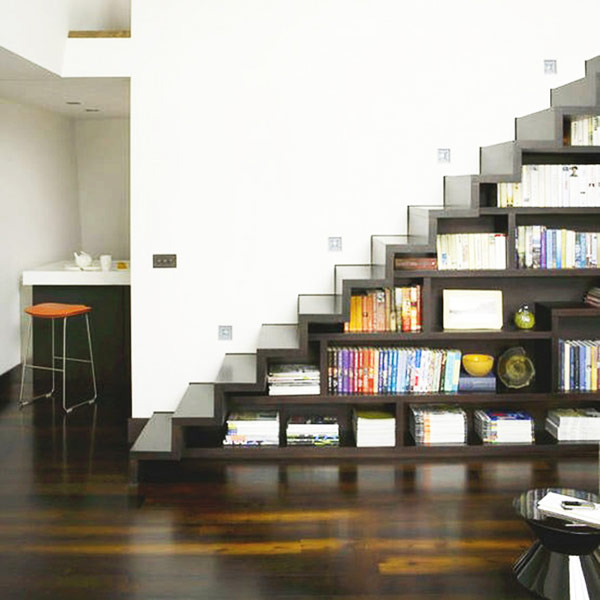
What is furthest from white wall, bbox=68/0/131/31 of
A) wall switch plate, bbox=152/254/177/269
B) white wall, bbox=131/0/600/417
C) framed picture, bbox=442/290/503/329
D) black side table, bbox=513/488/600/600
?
black side table, bbox=513/488/600/600

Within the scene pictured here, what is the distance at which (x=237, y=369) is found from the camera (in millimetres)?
5266

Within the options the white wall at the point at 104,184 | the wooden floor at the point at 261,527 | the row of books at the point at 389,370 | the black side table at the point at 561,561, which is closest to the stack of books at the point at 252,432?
the wooden floor at the point at 261,527

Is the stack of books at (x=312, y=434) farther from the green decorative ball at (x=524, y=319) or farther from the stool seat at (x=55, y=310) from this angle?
the stool seat at (x=55, y=310)

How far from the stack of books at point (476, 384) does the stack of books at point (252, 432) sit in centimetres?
119

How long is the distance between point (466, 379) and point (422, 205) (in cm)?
115

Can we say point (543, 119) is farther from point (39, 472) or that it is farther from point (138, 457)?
point (39, 472)

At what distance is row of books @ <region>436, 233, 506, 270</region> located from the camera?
5297 millimetres

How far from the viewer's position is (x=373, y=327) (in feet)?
17.4

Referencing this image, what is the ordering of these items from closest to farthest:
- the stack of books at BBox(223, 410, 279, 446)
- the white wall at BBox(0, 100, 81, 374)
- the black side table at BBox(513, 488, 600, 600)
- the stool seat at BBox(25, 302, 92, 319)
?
the black side table at BBox(513, 488, 600, 600) → the stack of books at BBox(223, 410, 279, 446) → the stool seat at BBox(25, 302, 92, 319) → the white wall at BBox(0, 100, 81, 374)

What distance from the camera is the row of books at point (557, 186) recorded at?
5.32m

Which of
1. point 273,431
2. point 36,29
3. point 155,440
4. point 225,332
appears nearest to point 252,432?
point 273,431

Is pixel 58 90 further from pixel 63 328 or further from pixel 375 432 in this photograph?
pixel 375 432

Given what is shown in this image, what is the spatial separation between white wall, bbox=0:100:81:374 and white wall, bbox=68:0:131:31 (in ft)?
6.12

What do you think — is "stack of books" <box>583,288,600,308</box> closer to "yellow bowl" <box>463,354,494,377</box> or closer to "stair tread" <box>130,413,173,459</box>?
"yellow bowl" <box>463,354,494,377</box>
